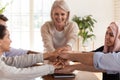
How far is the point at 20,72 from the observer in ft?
5.00

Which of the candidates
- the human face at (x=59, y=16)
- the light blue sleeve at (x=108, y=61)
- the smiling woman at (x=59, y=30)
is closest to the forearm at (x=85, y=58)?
the light blue sleeve at (x=108, y=61)

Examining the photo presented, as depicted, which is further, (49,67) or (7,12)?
(7,12)

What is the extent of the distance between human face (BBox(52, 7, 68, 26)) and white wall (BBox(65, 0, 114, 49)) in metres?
3.84

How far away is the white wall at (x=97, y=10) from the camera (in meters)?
6.43

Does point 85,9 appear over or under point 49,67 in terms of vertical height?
over

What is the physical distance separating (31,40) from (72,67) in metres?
4.43

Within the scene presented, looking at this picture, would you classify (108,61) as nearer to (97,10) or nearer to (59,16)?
(59,16)

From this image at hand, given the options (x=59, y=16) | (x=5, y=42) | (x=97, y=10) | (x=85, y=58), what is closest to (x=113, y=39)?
(x=85, y=58)

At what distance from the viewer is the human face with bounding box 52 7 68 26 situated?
2.54 m

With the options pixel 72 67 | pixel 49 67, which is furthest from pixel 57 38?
pixel 49 67

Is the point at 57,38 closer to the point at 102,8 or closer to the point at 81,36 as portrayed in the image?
the point at 81,36

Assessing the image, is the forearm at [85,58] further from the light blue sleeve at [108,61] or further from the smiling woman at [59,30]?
the smiling woman at [59,30]

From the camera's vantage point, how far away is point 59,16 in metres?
2.54

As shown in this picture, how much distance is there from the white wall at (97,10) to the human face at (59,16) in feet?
12.6
